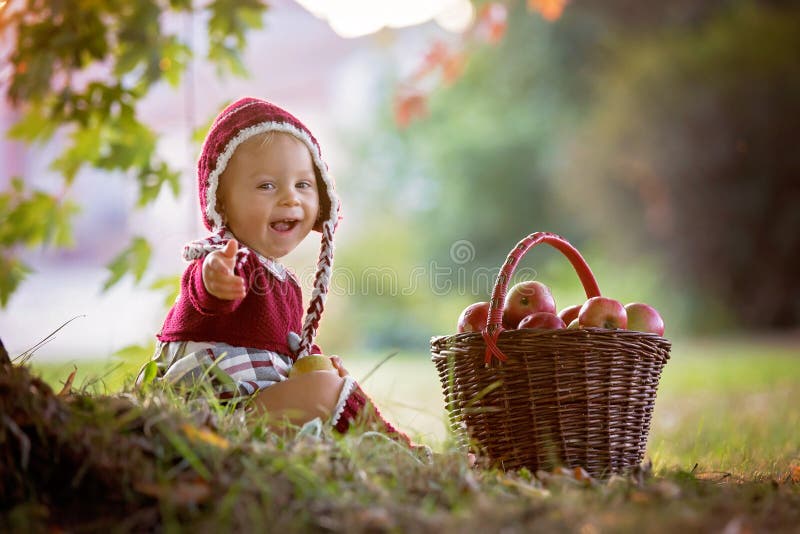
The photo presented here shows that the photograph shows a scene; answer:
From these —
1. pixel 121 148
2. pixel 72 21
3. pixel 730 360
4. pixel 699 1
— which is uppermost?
pixel 699 1

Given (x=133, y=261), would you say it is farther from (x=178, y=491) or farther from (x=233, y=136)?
(x=178, y=491)

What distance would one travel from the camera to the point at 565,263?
14234mm

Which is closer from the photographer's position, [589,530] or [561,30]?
[589,530]

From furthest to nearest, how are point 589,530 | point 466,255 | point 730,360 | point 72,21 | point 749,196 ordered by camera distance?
point 466,255 < point 749,196 < point 730,360 < point 72,21 < point 589,530

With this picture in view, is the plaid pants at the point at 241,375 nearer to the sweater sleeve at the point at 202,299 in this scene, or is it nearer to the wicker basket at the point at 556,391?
the sweater sleeve at the point at 202,299

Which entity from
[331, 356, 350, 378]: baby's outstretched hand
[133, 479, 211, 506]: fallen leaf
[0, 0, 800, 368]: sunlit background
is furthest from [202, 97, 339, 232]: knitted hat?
[0, 0, 800, 368]: sunlit background

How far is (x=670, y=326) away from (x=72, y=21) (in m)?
10.4

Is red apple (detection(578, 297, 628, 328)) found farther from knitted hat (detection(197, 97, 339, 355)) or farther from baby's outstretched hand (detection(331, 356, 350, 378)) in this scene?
knitted hat (detection(197, 97, 339, 355))

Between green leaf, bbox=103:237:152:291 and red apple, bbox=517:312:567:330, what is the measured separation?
5.57 feet

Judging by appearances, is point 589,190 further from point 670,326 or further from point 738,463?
point 738,463

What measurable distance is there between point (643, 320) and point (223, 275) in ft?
3.93

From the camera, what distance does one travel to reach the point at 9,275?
3.20 meters

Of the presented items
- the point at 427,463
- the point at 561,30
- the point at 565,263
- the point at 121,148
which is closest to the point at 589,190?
the point at 565,263

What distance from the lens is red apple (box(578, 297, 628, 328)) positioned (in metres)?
2.19
